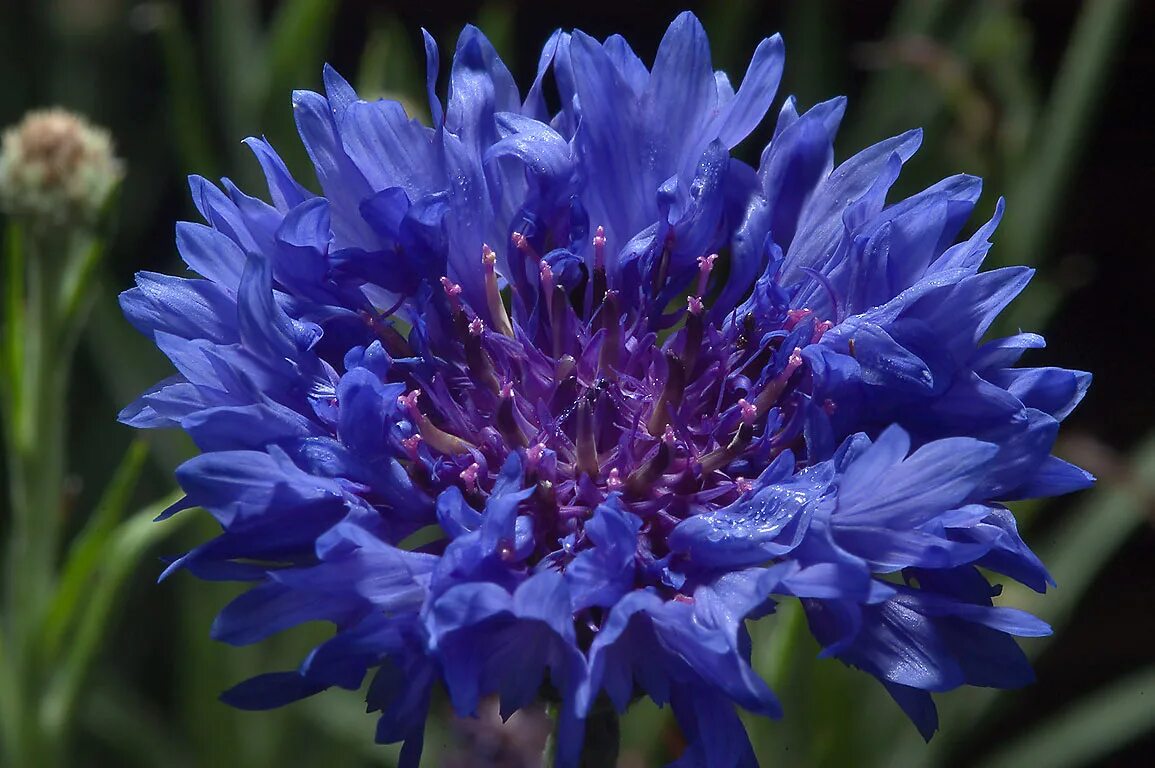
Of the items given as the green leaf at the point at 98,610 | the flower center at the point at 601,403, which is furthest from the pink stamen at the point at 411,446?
the green leaf at the point at 98,610

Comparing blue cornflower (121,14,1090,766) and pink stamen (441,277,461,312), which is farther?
pink stamen (441,277,461,312)

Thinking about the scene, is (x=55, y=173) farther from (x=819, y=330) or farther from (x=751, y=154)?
(x=751, y=154)

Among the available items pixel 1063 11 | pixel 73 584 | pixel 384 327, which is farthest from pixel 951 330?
pixel 1063 11

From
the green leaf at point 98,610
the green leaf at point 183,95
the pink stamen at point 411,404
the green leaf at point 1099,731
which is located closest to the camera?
the pink stamen at point 411,404

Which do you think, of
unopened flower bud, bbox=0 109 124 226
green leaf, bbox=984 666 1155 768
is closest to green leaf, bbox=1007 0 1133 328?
green leaf, bbox=984 666 1155 768

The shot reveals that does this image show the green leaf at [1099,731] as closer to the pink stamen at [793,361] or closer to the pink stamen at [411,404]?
the pink stamen at [793,361]

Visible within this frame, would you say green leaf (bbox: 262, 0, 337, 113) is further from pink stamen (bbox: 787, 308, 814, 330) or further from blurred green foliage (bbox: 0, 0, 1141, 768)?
pink stamen (bbox: 787, 308, 814, 330)

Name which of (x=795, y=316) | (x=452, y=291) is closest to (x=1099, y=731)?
(x=795, y=316)
